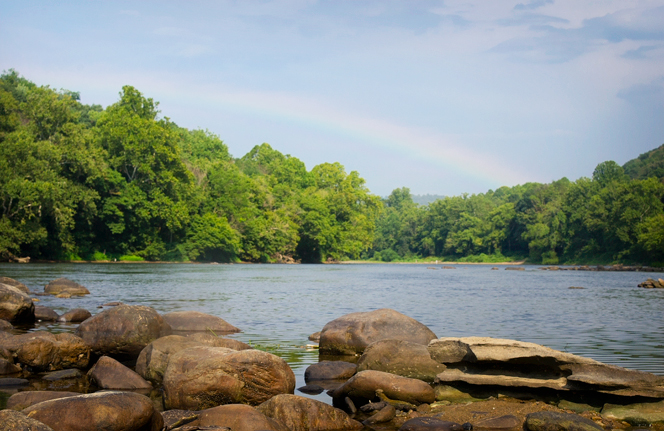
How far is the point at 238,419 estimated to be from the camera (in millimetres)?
6648

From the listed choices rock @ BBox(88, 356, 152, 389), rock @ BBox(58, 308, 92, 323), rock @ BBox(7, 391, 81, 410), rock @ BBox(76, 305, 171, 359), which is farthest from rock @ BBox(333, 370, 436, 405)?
rock @ BBox(58, 308, 92, 323)

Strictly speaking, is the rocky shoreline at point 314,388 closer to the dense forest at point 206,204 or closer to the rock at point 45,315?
the rock at point 45,315

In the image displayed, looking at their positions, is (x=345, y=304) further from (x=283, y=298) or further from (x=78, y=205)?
(x=78, y=205)

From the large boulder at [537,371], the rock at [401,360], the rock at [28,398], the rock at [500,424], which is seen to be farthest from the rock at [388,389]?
the rock at [28,398]

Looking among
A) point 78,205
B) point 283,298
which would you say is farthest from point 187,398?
point 78,205

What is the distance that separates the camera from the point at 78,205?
6078 centimetres

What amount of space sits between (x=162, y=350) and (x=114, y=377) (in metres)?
0.90

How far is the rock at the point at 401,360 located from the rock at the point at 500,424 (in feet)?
7.21

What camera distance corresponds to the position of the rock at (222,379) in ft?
25.4

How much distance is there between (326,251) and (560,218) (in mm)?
44945

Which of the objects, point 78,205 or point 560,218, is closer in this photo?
point 78,205

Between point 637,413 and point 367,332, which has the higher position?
point 367,332

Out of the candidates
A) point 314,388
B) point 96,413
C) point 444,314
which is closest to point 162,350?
point 314,388

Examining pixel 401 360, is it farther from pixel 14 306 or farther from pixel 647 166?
pixel 647 166
